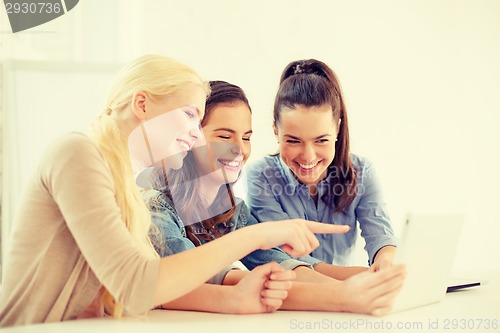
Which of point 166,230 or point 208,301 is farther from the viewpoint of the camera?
point 166,230

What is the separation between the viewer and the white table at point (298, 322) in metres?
0.96

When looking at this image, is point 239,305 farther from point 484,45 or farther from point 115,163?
point 484,45

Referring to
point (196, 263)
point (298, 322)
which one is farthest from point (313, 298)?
point (196, 263)

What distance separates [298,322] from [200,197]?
0.57 metres

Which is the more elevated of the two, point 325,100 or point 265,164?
point 325,100

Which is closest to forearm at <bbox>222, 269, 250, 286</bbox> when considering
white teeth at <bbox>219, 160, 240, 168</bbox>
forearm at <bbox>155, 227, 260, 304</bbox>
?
forearm at <bbox>155, 227, 260, 304</bbox>

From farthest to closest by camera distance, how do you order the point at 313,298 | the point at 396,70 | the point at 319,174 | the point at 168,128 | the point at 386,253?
the point at 396,70
the point at 319,174
the point at 386,253
the point at 168,128
the point at 313,298

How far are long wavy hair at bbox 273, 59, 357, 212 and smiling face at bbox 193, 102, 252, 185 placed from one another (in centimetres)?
21

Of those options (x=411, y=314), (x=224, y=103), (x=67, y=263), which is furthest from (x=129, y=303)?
(x=224, y=103)

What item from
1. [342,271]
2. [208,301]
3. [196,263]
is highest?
[196,263]

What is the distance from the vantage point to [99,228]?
0.97 m

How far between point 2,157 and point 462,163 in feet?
7.49

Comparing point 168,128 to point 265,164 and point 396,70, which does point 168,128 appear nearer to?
point 265,164

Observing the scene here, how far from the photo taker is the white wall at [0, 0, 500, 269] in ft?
9.62
